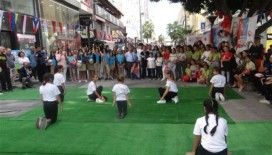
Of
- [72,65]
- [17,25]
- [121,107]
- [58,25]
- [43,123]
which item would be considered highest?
[58,25]

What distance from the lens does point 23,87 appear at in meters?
19.5

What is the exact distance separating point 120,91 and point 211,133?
18.0 feet

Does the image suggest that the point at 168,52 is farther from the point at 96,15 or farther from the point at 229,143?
the point at 96,15

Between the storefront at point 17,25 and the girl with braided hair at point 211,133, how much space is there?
61.4ft

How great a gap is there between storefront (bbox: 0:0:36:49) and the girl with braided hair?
18.7m

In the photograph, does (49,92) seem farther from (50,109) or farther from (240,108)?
(240,108)

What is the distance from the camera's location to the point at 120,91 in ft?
38.9

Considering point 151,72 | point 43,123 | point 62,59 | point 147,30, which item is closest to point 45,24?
point 62,59

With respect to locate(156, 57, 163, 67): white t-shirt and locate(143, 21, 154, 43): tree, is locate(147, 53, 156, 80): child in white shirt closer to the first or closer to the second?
locate(156, 57, 163, 67): white t-shirt

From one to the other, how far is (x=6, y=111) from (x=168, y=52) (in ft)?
33.5

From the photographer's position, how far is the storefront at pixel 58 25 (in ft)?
97.7

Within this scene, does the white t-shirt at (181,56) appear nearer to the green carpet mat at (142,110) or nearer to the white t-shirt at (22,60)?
the green carpet mat at (142,110)

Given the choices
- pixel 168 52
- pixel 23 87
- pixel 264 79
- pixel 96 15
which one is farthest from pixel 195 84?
Result: pixel 96 15

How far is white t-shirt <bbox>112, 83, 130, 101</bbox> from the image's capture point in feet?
38.7
